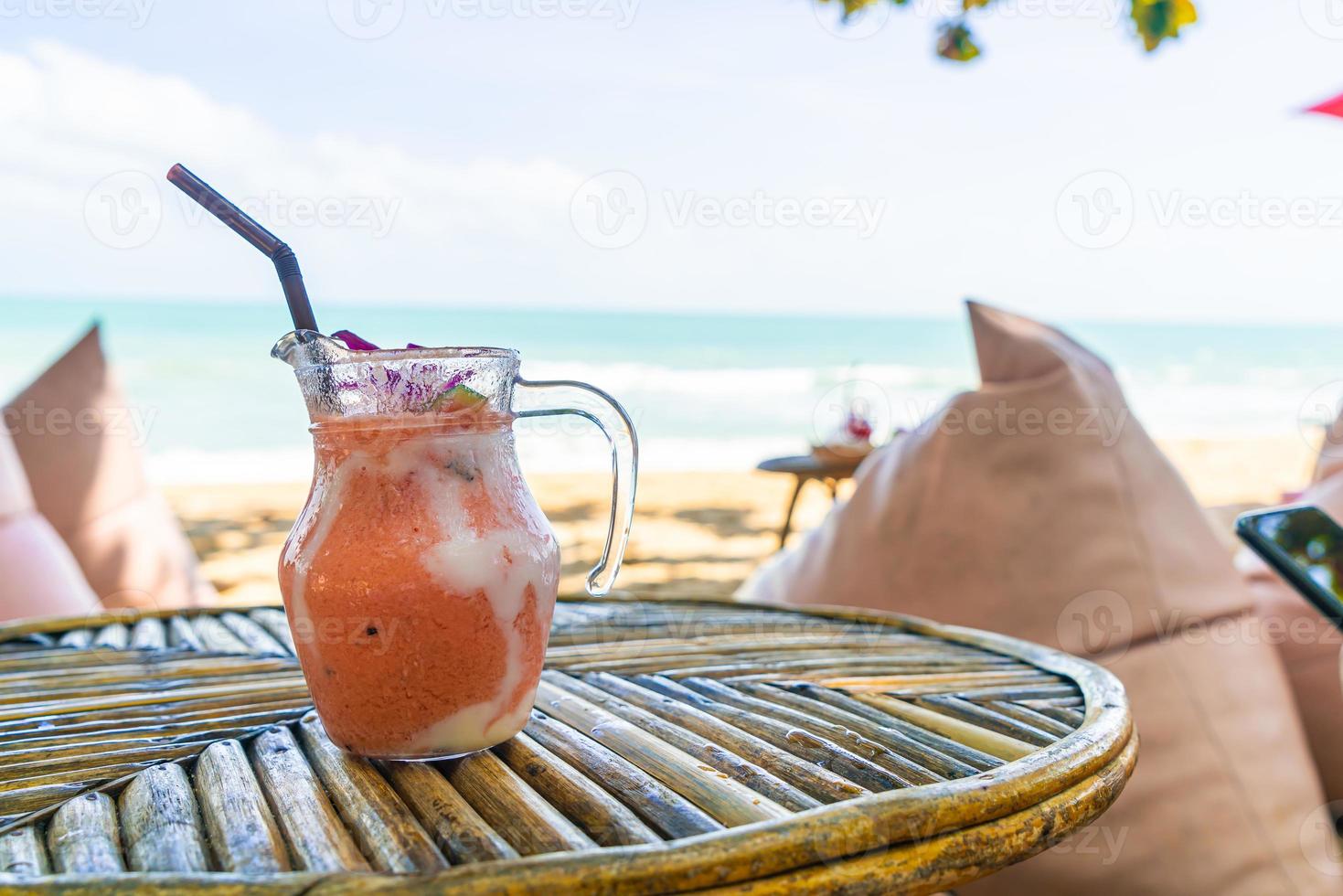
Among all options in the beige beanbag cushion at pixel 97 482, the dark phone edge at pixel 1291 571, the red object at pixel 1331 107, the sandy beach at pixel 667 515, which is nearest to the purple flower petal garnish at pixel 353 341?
the dark phone edge at pixel 1291 571

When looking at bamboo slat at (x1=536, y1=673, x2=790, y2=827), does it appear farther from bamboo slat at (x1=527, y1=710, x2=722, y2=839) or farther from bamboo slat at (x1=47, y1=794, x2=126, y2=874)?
bamboo slat at (x1=47, y1=794, x2=126, y2=874)

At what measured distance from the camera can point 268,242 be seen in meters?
0.59

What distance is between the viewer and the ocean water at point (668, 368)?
1101cm

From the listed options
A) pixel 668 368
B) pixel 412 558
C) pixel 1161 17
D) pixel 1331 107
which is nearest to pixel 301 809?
pixel 412 558

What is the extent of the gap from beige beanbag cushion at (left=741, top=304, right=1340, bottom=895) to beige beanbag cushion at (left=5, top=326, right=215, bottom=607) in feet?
4.29

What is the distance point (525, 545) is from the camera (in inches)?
22.4

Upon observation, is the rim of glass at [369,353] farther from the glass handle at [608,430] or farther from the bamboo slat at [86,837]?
the bamboo slat at [86,837]

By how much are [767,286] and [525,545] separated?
2571 centimetres

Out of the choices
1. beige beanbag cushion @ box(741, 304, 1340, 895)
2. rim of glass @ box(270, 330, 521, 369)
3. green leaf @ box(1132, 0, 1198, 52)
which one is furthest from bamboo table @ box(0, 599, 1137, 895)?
green leaf @ box(1132, 0, 1198, 52)

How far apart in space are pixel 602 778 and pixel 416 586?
14 centimetres

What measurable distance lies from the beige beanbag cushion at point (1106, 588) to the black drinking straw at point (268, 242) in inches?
36.3

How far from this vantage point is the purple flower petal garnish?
21.9 inches

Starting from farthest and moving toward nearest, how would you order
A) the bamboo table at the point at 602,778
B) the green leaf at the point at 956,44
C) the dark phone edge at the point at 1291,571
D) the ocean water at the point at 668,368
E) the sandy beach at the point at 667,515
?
the ocean water at the point at 668,368, the sandy beach at the point at 667,515, the green leaf at the point at 956,44, the dark phone edge at the point at 1291,571, the bamboo table at the point at 602,778

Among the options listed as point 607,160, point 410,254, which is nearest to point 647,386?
point 607,160
